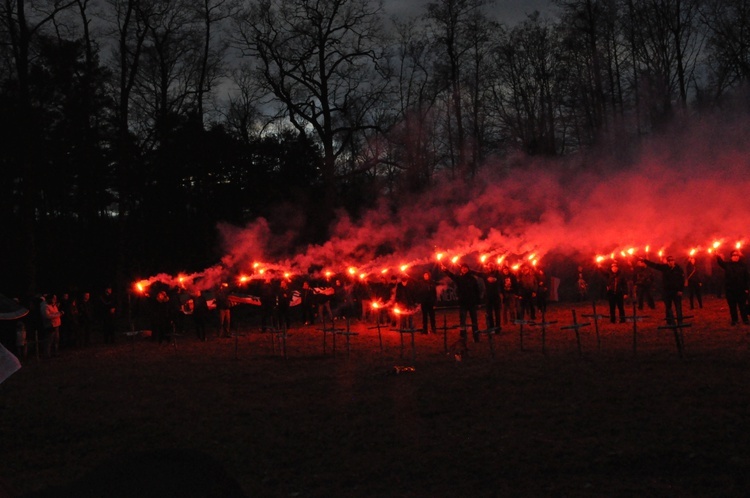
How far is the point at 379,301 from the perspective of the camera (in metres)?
20.9

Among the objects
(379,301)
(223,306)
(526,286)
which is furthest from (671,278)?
(223,306)

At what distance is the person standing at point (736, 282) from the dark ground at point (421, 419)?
5.48 ft

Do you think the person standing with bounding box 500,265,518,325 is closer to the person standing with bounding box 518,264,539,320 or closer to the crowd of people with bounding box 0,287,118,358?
the person standing with bounding box 518,264,539,320

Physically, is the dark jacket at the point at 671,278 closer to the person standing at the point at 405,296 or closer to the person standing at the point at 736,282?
the person standing at the point at 736,282

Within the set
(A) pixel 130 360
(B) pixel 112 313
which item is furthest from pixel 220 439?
(B) pixel 112 313

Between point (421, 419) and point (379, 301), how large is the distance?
11.9m

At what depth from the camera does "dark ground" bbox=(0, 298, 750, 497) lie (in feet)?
21.8

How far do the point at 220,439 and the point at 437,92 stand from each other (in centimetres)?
2911

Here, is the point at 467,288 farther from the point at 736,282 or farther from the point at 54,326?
the point at 54,326

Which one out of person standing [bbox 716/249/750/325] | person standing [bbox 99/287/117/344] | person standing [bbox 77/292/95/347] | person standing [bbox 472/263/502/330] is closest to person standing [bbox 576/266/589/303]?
person standing [bbox 716/249/750/325]

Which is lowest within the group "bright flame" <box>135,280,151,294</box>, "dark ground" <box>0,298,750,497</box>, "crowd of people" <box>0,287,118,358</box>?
"dark ground" <box>0,298,750,497</box>

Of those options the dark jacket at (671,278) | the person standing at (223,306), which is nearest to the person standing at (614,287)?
the dark jacket at (671,278)

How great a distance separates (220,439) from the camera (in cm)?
866

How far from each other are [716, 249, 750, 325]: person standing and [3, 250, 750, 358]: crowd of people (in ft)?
0.08
